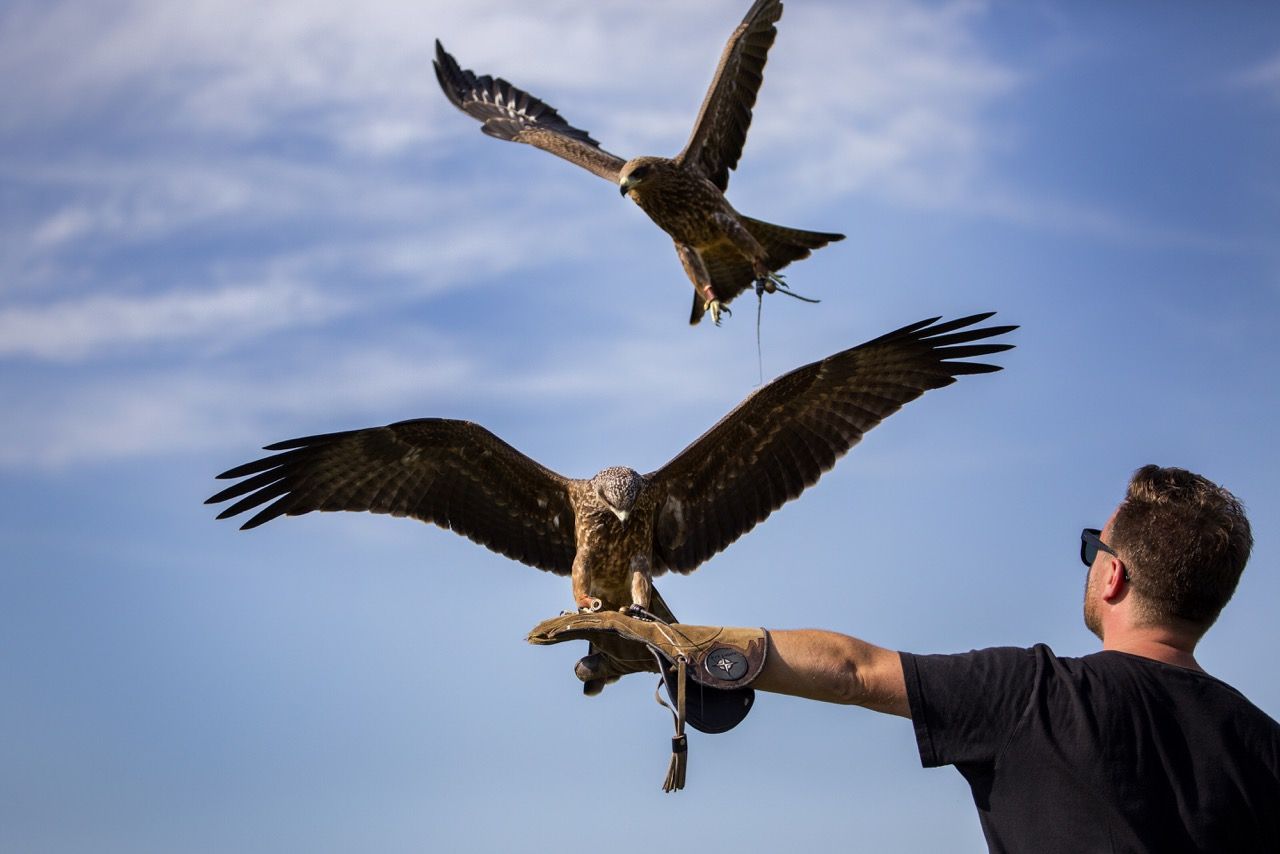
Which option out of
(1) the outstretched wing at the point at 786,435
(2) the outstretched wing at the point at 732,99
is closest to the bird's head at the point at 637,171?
(2) the outstretched wing at the point at 732,99

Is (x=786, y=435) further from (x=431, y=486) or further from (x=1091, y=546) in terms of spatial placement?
(x=1091, y=546)

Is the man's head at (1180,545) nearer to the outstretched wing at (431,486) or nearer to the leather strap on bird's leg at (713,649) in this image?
the leather strap on bird's leg at (713,649)

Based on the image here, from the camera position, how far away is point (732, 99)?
27.9 ft

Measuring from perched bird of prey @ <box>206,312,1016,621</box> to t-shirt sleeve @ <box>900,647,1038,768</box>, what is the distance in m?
3.19

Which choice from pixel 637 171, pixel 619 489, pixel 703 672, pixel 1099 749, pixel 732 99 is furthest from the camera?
pixel 732 99

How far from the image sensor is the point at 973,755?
2920 mm

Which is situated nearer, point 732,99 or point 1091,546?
point 1091,546

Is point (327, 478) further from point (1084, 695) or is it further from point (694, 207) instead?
point (1084, 695)

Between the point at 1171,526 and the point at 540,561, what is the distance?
409 cm

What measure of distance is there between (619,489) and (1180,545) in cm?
335

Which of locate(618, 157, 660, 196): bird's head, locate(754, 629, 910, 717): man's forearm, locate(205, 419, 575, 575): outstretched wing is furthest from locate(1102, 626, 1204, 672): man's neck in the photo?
locate(618, 157, 660, 196): bird's head

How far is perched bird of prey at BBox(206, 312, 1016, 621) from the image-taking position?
20.2 feet

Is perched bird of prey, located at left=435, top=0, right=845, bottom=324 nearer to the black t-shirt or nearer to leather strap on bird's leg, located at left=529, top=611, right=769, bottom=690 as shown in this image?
leather strap on bird's leg, located at left=529, top=611, right=769, bottom=690

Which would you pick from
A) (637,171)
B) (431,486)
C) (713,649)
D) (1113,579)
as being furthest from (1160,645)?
(637,171)
